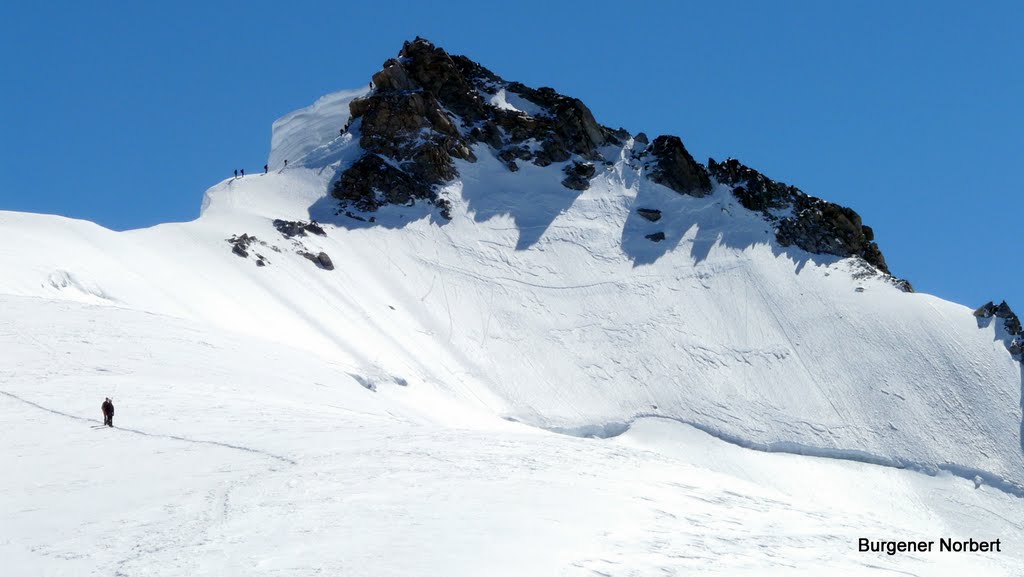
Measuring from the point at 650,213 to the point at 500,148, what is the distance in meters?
13.0

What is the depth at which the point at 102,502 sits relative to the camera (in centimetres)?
1702

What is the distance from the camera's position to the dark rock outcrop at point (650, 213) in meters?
72.9

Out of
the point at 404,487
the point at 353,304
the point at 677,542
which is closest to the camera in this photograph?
the point at 677,542

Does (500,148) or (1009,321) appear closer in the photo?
(1009,321)

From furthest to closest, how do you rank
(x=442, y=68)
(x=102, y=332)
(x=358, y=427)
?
(x=442, y=68)
(x=102, y=332)
(x=358, y=427)

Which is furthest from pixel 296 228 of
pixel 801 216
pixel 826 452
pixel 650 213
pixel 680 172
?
pixel 801 216

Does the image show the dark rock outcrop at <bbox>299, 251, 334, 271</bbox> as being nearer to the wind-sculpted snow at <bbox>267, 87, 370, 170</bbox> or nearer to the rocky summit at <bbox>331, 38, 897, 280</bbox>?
the rocky summit at <bbox>331, 38, 897, 280</bbox>

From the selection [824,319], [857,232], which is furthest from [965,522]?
[857,232]

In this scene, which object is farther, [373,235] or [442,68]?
[442,68]

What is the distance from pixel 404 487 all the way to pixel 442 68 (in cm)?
6719

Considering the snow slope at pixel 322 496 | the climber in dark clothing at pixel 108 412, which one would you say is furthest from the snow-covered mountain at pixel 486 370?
the climber in dark clothing at pixel 108 412

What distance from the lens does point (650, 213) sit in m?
73.3

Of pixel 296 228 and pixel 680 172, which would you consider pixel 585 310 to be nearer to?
pixel 296 228

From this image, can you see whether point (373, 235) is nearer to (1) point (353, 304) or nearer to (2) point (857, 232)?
(1) point (353, 304)
